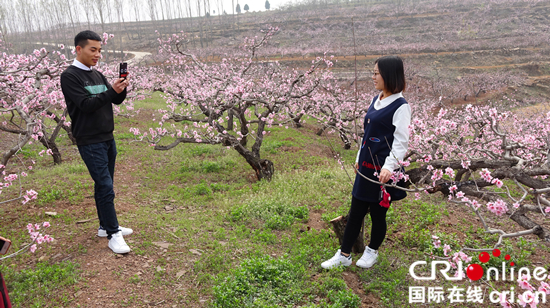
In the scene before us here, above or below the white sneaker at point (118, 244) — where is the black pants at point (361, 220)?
above

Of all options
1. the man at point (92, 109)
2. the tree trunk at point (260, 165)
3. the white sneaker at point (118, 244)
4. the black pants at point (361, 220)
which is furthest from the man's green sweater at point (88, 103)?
the tree trunk at point (260, 165)

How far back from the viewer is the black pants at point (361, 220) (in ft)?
12.2

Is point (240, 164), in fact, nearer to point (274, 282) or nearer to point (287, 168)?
point (287, 168)

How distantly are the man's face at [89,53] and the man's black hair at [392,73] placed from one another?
340 centimetres

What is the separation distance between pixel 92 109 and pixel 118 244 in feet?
6.07

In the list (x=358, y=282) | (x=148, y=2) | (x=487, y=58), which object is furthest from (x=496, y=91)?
(x=148, y=2)

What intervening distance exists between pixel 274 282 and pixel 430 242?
2413mm

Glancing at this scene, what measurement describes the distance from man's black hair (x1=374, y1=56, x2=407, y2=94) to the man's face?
134 inches

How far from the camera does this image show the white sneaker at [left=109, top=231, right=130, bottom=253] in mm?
4414

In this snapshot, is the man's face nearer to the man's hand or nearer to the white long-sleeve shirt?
the man's hand

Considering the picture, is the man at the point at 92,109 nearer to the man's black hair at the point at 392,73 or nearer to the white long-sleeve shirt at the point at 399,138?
the man's black hair at the point at 392,73

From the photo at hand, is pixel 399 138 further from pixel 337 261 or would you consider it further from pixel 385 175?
pixel 337 261

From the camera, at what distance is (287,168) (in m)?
9.09

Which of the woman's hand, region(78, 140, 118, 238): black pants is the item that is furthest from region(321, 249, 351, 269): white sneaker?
region(78, 140, 118, 238): black pants
